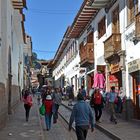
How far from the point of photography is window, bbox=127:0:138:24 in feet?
62.9

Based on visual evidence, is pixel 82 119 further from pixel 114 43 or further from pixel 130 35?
pixel 114 43

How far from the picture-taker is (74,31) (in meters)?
36.6

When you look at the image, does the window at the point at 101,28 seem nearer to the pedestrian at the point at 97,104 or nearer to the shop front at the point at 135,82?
the shop front at the point at 135,82

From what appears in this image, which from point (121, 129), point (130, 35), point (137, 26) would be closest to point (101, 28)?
point (130, 35)

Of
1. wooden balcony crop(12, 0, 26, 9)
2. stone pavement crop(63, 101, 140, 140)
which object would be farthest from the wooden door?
stone pavement crop(63, 101, 140, 140)

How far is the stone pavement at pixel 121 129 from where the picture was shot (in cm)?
1426

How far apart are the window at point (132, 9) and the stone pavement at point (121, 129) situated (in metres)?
4.46

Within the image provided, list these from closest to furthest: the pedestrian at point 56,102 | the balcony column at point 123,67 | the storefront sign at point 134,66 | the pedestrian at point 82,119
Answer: the pedestrian at point 82,119
the storefront sign at point 134,66
the pedestrian at point 56,102
the balcony column at point 123,67

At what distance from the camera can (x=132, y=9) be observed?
780 inches

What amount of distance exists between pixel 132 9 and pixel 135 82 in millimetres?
3153

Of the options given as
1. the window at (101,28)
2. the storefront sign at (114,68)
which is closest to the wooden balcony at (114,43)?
the storefront sign at (114,68)

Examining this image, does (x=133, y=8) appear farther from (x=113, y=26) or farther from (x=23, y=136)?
(x=23, y=136)

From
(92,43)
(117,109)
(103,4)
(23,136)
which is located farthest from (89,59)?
(23,136)

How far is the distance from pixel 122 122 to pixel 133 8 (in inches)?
192
